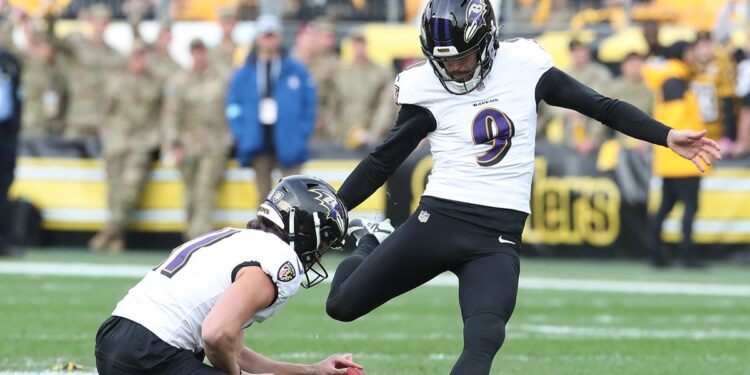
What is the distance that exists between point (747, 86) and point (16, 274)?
323 inches

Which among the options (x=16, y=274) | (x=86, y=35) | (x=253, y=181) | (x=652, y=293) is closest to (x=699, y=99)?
(x=652, y=293)

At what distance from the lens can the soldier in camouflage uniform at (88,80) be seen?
17.1 meters

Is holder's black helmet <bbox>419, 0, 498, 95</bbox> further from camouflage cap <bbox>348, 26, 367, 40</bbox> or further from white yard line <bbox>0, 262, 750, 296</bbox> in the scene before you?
camouflage cap <bbox>348, 26, 367, 40</bbox>

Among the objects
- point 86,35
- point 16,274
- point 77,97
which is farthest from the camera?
point 86,35

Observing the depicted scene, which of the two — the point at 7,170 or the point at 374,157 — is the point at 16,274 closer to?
the point at 7,170

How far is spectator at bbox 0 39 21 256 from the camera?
13.6 m

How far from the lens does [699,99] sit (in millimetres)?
14320

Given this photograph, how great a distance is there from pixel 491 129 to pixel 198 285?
1555mm

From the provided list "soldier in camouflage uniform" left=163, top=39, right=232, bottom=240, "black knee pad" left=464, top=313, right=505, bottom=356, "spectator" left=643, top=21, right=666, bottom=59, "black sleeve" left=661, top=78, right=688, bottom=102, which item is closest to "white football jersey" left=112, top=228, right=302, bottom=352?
"black knee pad" left=464, top=313, right=505, bottom=356

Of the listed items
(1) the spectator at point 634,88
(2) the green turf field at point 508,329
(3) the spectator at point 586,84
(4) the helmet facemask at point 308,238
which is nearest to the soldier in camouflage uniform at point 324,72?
(3) the spectator at point 586,84

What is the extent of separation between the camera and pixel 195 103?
15.7 meters

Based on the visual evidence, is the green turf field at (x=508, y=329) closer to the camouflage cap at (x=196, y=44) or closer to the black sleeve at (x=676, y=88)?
the black sleeve at (x=676, y=88)

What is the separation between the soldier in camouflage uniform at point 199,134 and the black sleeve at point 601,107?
32.5ft

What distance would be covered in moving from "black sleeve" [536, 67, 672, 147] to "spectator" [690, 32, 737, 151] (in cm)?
876
